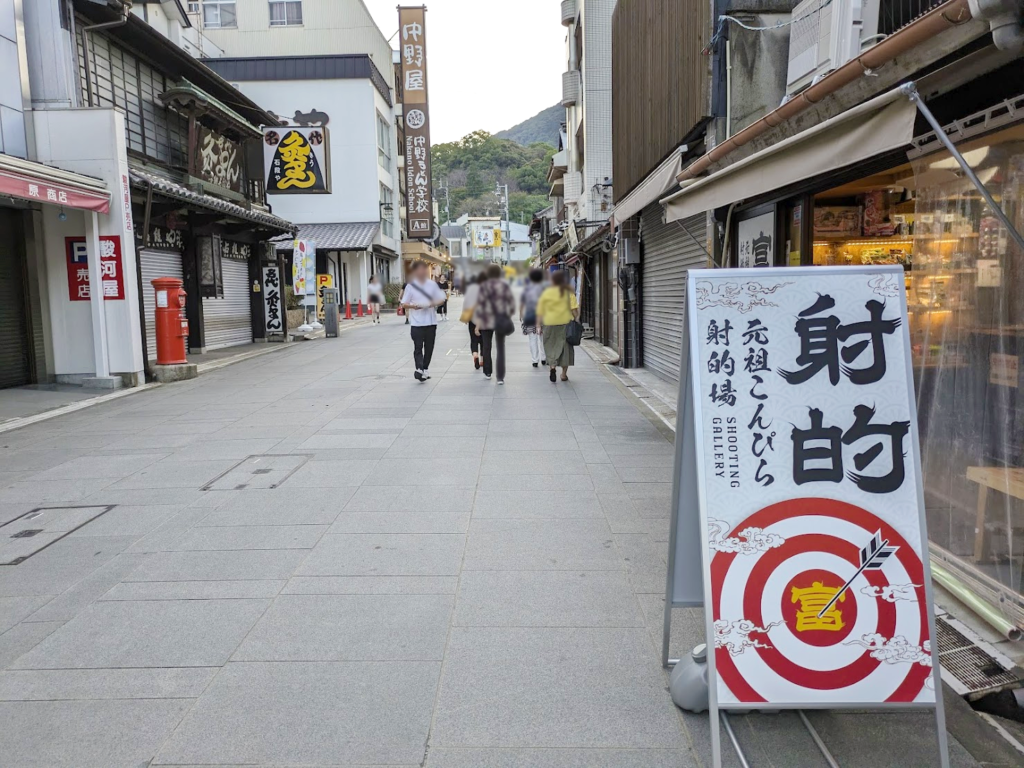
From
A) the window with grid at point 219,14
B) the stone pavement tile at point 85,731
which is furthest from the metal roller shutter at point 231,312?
the window with grid at point 219,14

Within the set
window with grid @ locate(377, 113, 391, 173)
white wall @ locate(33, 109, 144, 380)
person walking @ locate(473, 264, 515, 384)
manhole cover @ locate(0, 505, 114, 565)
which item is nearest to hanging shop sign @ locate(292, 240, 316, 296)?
white wall @ locate(33, 109, 144, 380)

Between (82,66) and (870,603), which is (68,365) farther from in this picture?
(870,603)

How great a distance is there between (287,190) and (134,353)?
8895 mm

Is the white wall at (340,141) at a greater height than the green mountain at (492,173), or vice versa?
the white wall at (340,141)

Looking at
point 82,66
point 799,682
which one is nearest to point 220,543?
point 799,682

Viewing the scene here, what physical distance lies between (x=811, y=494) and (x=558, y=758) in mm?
1289

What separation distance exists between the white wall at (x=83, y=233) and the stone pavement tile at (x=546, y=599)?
9.82 m

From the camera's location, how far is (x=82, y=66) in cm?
1318

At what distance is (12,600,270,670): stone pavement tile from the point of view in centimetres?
353

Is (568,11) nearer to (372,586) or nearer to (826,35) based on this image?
(826,35)

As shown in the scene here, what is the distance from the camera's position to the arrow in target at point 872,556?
2.74 metres

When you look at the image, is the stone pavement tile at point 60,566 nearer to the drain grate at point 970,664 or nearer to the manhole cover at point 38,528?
the manhole cover at point 38,528

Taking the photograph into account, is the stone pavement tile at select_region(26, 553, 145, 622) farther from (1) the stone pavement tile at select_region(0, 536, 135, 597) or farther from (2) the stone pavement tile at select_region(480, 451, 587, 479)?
(2) the stone pavement tile at select_region(480, 451, 587, 479)

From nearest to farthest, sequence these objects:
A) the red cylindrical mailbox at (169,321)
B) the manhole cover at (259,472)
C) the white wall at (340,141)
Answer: the manhole cover at (259,472), the red cylindrical mailbox at (169,321), the white wall at (340,141)
